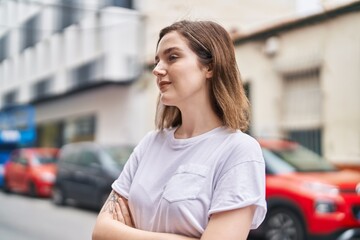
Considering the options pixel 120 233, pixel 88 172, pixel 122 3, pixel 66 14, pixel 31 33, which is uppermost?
pixel 122 3

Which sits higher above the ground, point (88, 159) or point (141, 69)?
point (141, 69)

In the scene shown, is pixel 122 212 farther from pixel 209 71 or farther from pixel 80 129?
pixel 80 129

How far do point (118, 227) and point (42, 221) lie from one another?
833cm

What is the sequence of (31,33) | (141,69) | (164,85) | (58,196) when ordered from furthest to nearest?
(31,33), (141,69), (58,196), (164,85)

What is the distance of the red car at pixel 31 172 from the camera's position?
1365cm

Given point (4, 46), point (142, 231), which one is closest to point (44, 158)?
point (4, 46)

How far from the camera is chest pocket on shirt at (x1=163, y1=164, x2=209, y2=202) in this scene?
1.51 m

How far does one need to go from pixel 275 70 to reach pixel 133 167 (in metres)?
10.9

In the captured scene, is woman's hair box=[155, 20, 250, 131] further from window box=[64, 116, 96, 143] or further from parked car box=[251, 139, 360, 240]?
window box=[64, 116, 96, 143]

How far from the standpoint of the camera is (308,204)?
20.8 feet

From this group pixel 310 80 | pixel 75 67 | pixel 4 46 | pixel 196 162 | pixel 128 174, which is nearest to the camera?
pixel 196 162

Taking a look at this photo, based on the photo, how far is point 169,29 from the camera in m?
1.68

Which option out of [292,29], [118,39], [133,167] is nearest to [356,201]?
[133,167]

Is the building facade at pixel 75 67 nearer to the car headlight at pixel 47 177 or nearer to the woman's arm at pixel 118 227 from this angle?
the car headlight at pixel 47 177
